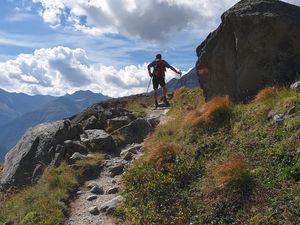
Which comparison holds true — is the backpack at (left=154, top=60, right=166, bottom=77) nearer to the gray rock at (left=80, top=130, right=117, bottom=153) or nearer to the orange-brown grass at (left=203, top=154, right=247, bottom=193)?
the gray rock at (left=80, top=130, right=117, bottom=153)

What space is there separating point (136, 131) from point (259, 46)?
9145 millimetres

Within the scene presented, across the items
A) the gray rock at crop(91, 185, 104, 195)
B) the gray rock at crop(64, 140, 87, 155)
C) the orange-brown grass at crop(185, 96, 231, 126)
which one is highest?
the orange-brown grass at crop(185, 96, 231, 126)

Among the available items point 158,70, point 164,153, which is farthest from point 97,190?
point 158,70

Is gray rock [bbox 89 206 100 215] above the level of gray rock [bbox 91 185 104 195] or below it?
below

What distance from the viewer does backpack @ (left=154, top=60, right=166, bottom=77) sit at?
2739 centimetres

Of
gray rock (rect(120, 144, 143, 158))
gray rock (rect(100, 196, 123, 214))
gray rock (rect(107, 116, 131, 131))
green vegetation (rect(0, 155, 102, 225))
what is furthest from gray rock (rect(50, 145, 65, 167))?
gray rock (rect(100, 196, 123, 214))

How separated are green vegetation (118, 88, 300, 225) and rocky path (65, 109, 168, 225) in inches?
33.5

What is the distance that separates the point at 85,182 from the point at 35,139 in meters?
5.27

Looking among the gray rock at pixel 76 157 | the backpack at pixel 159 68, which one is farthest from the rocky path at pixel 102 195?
the backpack at pixel 159 68

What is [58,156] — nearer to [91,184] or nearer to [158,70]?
[91,184]

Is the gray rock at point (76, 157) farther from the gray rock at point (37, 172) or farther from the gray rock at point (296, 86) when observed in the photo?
the gray rock at point (296, 86)

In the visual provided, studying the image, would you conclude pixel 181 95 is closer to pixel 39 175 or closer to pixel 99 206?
pixel 39 175

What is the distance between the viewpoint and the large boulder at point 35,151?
2119 centimetres

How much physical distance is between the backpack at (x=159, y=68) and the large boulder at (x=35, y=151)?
→ 6.11m
